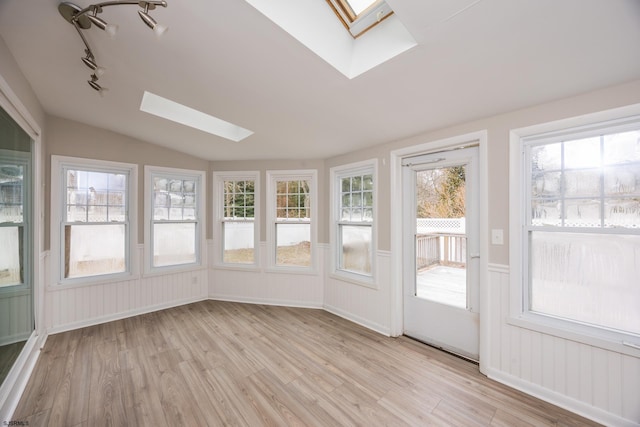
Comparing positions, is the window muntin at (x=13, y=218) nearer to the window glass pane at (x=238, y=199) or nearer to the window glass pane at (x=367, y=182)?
the window glass pane at (x=238, y=199)

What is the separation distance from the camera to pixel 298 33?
1.46 meters

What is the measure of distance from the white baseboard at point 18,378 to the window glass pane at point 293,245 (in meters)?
2.68

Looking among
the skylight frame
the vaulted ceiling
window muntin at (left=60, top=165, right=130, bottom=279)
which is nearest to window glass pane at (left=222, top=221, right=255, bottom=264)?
window muntin at (left=60, top=165, right=130, bottom=279)

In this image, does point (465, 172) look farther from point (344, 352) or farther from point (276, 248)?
point (276, 248)

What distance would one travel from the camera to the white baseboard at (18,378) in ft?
5.59

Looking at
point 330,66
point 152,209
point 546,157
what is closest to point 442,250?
point 546,157

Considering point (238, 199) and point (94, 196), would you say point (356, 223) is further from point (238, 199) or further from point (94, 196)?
point (94, 196)

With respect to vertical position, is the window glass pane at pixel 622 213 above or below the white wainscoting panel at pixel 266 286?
above

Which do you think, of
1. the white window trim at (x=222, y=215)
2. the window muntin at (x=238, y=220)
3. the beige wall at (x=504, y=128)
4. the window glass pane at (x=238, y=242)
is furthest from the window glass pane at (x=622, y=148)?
the window glass pane at (x=238, y=242)

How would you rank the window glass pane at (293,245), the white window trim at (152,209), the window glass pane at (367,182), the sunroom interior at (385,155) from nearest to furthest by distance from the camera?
1. the sunroom interior at (385,155)
2. the window glass pane at (367,182)
3. the white window trim at (152,209)
4. the window glass pane at (293,245)

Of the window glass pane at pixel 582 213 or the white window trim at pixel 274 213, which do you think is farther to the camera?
the white window trim at pixel 274 213

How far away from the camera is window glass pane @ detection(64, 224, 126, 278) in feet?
10.5

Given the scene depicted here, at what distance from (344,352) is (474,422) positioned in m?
1.18

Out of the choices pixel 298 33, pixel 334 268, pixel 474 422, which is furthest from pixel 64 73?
pixel 474 422
